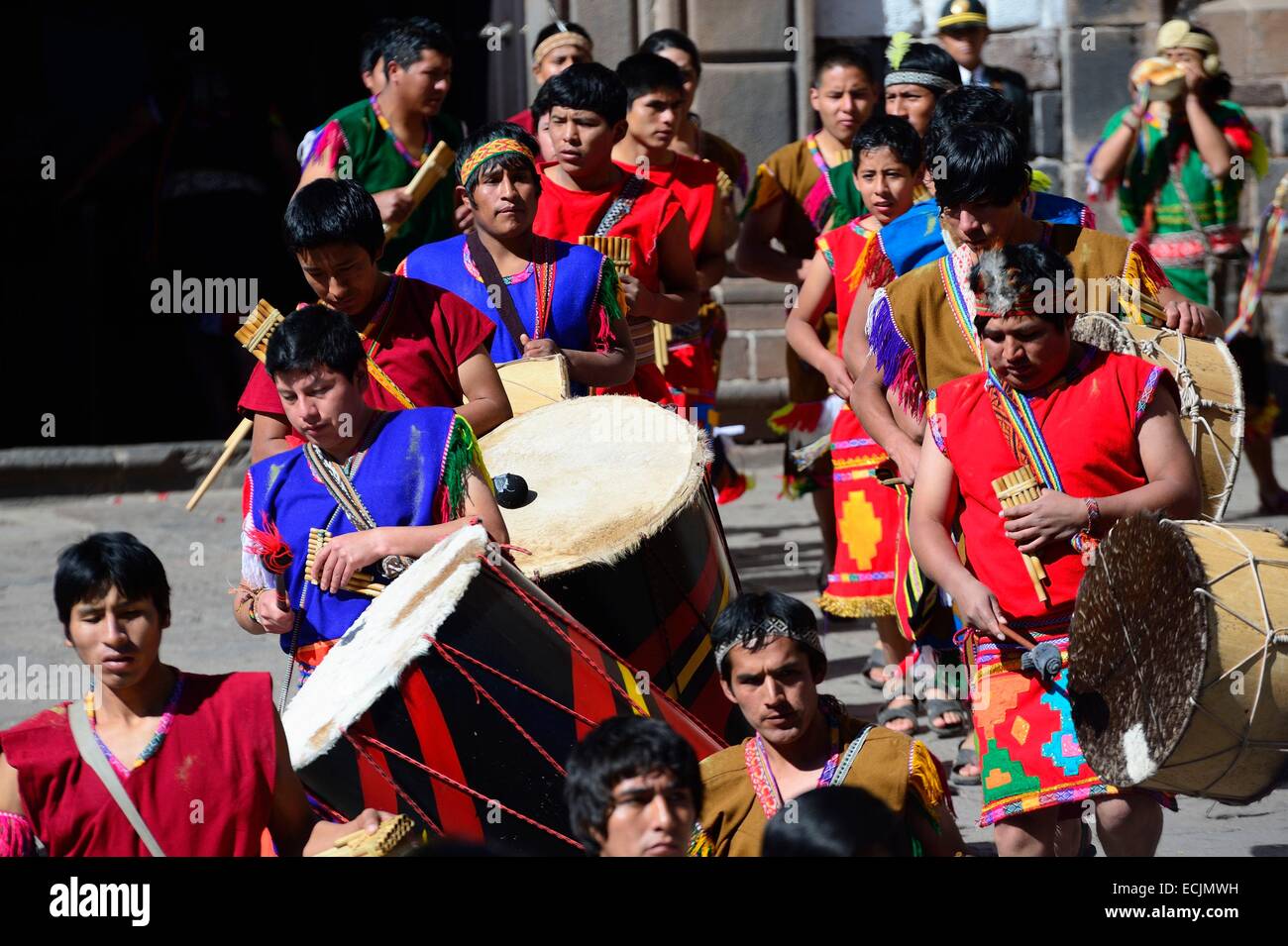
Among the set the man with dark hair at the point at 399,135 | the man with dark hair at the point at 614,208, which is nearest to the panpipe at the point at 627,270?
the man with dark hair at the point at 614,208

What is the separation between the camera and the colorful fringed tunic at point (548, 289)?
17.4ft

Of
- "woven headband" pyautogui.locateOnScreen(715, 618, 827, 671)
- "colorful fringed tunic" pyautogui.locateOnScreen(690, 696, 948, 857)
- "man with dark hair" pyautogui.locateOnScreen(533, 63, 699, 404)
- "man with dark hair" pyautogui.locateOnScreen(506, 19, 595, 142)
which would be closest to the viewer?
"colorful fringed tunic" pyautogui.locateOnScreen(690, 696, 948, 857)

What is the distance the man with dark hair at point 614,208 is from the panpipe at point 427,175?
0.38 metres

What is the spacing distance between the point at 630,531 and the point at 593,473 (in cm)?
29

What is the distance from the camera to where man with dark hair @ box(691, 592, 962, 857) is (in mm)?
3543

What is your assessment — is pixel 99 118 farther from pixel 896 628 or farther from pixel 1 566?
pixel 896 628

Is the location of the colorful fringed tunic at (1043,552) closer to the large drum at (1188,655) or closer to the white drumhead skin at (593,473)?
the large drum at (1188,655)

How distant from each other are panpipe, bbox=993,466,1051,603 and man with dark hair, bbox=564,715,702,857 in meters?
1.13

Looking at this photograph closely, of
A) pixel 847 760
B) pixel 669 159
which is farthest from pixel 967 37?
pixel 847 760

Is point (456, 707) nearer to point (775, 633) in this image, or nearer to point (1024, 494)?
point (775, 633)

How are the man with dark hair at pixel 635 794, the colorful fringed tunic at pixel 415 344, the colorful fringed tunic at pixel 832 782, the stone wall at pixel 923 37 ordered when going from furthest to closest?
the stone wall at pixel 923 37, the colorful fringed tunic at pixel 415 344, the colorful fringed tunic at pixel 832 782, the man with dark hair at pixel 635 794

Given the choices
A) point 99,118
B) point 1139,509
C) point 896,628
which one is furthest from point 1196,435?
point 99,118

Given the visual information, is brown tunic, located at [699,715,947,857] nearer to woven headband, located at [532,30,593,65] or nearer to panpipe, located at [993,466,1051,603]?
panpipe, located at [993,466,1051,603]
